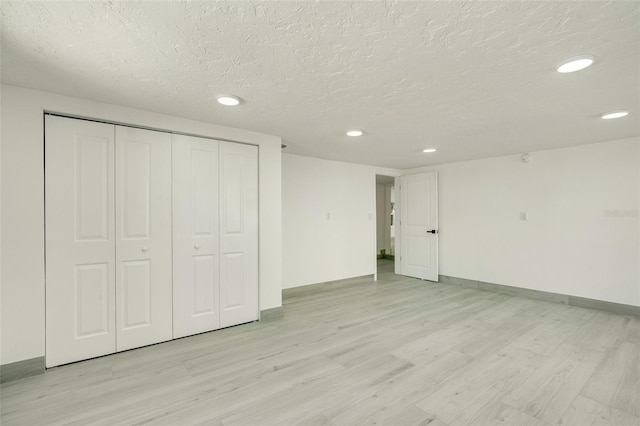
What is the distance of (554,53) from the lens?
5.68ft

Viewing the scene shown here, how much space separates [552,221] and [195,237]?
503cm

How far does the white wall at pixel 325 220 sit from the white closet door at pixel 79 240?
7.94 ft

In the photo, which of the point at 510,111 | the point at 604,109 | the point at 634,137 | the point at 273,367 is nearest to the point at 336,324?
the point at 273,367

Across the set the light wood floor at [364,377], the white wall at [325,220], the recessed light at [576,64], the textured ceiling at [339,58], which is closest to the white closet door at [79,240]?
the light wood floor at [364,377]

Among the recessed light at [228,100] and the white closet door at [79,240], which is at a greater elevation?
the recessed light at [228,100]

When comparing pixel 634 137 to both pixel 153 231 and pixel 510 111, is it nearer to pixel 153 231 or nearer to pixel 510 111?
pixel 510 111

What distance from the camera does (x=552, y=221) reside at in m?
4.26

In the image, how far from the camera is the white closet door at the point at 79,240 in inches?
92.7

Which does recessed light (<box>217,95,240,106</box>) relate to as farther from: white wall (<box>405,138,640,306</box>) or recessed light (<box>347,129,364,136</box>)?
white wall (<box>405,138,640,306</box>)

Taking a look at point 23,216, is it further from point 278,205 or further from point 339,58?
point 339,58

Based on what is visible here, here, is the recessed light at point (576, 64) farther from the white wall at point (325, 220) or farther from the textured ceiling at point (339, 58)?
the white wall at point (325, 220)

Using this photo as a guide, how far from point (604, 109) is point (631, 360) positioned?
90.2 inches

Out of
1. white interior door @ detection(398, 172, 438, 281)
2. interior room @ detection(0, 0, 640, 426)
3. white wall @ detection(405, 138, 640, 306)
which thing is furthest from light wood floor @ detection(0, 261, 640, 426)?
white interior door @ detection(398, 172, 438, 281)

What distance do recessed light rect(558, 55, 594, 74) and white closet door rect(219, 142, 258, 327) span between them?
2905 mm
